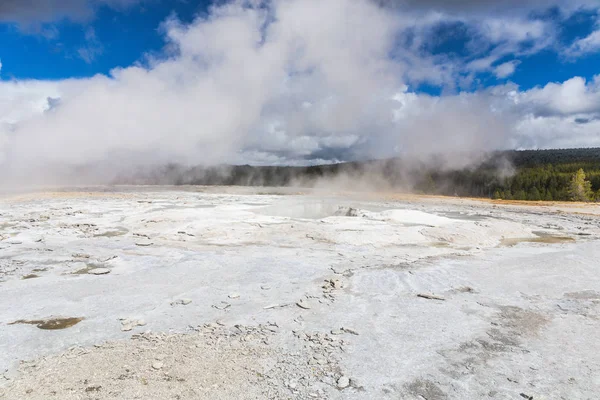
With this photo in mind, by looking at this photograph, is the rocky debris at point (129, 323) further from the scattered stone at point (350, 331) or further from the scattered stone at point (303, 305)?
the scattered stone at point (350, 331)

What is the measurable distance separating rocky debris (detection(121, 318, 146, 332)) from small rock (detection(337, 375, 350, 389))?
268 centimetres

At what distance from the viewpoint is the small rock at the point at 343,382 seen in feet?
10.6

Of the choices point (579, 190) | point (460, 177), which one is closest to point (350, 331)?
point (579, 190)

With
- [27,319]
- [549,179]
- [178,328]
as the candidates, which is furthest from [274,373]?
[549,179]

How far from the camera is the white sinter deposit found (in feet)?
10.7

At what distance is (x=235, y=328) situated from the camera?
175 inches

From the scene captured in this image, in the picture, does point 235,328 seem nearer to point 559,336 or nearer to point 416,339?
point 416,339

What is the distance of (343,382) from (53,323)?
12.4ft

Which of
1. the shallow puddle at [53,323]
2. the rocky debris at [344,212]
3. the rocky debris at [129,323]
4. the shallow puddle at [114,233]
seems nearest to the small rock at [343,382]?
the rocky debris at [129,323]

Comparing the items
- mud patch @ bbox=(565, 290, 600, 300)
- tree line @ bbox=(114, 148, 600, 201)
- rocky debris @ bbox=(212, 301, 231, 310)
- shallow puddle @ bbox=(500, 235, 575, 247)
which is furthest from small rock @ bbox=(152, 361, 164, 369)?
tree line @ bbox=(114, 148, 600, 201)

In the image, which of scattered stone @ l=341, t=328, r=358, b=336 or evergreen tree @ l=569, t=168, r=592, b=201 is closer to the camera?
scattered stone @ l=341, t=328, r=358, b=336

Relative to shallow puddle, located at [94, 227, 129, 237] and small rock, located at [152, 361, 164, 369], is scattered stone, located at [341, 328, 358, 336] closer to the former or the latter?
small rock, located at [152, 361, 164, 369]

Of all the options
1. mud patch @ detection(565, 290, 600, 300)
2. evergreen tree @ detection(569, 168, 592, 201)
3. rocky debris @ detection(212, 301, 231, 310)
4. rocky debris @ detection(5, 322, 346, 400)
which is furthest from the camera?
evergreen tree @ detection(569, 168, 592, 201)

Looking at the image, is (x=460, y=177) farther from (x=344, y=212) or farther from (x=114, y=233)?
(x=114, y=233)
